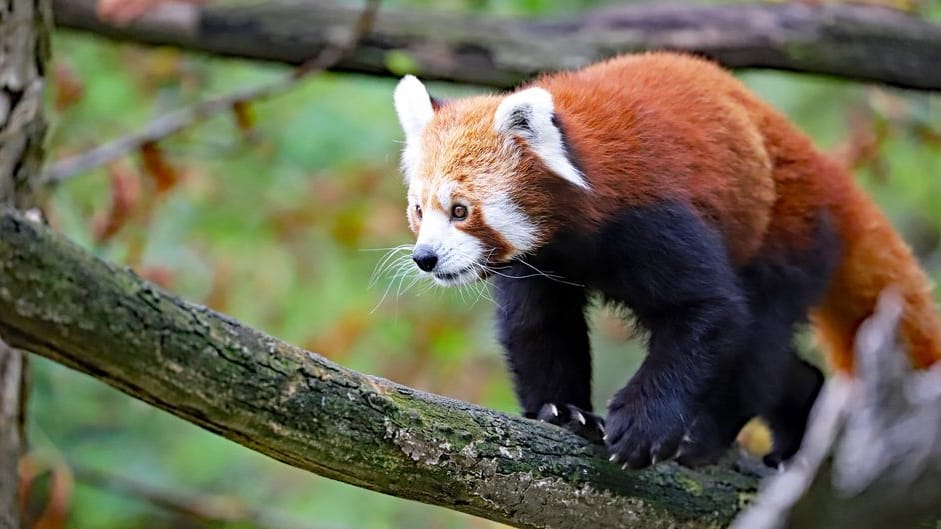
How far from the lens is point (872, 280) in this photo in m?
3.47

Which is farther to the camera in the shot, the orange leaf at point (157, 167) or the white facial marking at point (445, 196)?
the orange leaf at point (157, 167)

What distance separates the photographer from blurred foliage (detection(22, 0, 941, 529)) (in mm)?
4707

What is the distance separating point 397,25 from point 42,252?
2475mm

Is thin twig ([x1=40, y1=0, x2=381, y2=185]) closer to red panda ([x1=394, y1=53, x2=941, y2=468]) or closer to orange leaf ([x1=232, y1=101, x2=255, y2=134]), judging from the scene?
orange leaf ([x1=232, y1=101, x2=255, y2=134])

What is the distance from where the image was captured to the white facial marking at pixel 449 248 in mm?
2713

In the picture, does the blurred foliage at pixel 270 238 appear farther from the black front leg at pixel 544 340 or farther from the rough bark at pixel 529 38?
the black front leg at pixel 544 340

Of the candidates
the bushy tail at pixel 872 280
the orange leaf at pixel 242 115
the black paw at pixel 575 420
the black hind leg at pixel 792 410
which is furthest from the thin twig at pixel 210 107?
the black hind leg at pixel 792 410

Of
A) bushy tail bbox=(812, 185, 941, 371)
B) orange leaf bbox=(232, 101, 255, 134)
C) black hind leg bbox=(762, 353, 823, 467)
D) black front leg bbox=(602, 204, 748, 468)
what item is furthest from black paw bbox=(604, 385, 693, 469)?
orange leaf bbox=(232, 101, 255, 134)

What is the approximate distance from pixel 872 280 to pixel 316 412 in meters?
2.04

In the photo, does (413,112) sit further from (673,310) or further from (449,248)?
(673,310)

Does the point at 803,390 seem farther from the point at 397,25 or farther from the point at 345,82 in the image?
the point at 345,82

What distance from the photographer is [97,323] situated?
1.79 meters

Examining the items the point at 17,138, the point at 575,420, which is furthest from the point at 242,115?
the point at 575,420

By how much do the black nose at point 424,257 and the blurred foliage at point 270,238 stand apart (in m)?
1.53
